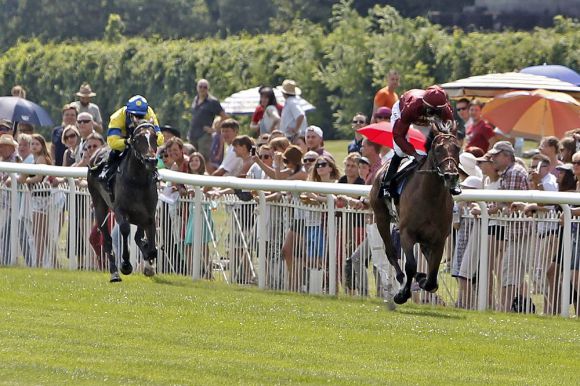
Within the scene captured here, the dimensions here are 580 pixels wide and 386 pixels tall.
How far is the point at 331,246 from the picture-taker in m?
14.4

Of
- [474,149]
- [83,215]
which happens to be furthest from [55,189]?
[474,149]

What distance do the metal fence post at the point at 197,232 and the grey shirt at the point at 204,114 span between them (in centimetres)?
632

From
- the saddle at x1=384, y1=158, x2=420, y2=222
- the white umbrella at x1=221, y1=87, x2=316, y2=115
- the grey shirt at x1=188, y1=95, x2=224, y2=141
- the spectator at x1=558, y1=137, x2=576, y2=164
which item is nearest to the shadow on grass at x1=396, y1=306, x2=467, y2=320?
the saddle at x1=384, y1=158, x2=420, y2=222

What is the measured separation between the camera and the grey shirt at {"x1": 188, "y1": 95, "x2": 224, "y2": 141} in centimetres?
2197

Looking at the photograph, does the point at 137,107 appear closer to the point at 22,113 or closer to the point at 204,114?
the point at 204,114

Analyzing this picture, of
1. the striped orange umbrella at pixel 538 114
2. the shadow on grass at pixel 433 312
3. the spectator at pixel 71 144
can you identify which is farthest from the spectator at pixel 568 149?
the spectator at pixel 71 144

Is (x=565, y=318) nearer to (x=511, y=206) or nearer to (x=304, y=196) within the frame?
(x=511, y=206)

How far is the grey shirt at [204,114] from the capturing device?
2197 cm

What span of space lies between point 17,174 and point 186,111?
20354 mm

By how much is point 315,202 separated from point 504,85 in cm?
494

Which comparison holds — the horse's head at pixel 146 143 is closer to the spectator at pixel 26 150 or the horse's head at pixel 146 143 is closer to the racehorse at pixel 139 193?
the racehorse at pixel 139 193

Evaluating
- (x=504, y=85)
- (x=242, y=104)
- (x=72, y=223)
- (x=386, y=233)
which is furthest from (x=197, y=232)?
(x=242, y=104)

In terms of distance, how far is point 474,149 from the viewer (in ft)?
51.7

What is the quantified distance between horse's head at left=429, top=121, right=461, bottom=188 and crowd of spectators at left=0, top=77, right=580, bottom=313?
177cm
